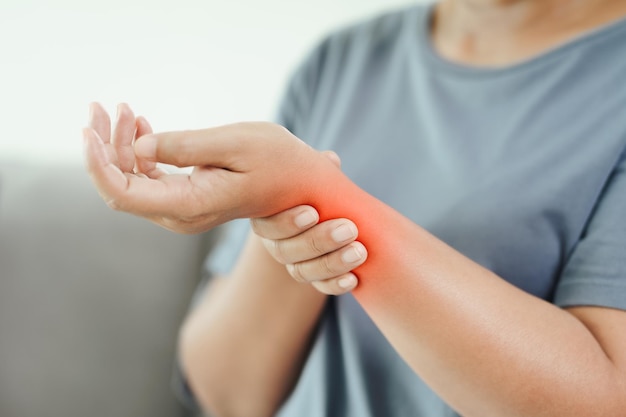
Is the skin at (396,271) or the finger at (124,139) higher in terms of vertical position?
the finger at (124,139)

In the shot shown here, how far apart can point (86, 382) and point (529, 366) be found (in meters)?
0.82

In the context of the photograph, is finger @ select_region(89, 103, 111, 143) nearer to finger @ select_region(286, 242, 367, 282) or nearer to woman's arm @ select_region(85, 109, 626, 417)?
woman's arm @ select_region(85, 109, 626, 417)

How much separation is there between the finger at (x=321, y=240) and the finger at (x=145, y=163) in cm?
10

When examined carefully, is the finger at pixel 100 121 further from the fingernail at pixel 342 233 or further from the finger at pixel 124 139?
the fingernail at pixel 342 233

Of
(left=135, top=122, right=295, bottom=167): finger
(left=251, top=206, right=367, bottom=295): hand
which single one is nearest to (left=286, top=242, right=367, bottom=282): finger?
(left=251, top=206, right=367, bottom=295): hand

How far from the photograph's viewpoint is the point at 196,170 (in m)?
0.41

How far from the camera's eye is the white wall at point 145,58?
3.65 ft

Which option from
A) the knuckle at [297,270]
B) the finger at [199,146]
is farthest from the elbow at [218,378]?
the finger at [199,146]

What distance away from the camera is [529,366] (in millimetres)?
452

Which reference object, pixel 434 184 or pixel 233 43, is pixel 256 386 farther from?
pixel 233 43

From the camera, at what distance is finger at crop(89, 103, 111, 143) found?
408 millimetres

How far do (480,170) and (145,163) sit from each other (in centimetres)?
32

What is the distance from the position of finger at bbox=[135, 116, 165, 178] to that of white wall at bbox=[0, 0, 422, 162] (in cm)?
63

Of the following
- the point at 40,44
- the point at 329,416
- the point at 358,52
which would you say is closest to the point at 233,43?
the point at 40,44
